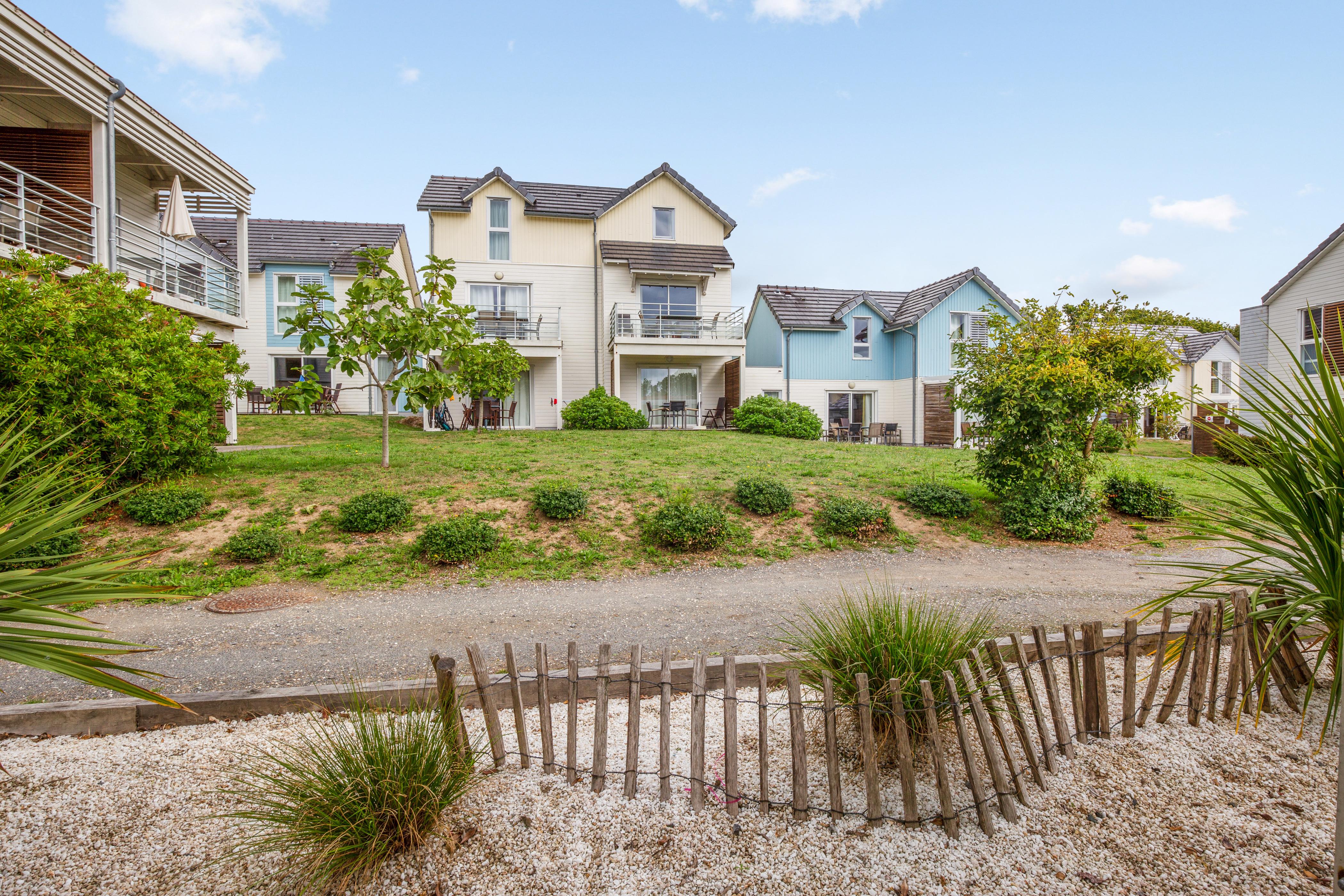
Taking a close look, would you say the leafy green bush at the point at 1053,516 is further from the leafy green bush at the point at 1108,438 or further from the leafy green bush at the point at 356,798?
the leafy green bush at the point at 356,798

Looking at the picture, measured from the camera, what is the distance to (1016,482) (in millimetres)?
9773

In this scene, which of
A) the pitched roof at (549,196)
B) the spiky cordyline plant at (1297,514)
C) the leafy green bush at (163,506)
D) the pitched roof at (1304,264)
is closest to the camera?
the spiky cordyline plant at (1297,514)

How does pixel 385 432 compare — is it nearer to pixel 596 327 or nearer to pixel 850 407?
pixel 596 327

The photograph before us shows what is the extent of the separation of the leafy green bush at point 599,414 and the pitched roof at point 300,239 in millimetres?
11880

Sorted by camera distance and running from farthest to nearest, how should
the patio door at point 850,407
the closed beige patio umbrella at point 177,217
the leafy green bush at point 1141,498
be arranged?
the patio door at point 850,407
the closed beige patio umbrella at point 177,217
the leafy green bush at point 1141,498

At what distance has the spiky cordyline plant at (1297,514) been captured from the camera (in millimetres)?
2963

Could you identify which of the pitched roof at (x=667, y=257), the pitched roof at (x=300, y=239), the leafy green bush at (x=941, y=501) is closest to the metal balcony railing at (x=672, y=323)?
the pitched roof at (x=667, y=257)

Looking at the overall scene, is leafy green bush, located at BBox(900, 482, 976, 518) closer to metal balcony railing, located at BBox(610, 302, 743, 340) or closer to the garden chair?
the garden chair

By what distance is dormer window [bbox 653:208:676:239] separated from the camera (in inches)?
992

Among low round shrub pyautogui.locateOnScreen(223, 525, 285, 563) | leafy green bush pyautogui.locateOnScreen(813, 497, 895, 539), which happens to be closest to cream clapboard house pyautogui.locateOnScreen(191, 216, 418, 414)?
low round shrub pyautogui.locateOnScreen(223, 525, 285, 563)

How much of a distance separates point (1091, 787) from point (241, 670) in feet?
18.5

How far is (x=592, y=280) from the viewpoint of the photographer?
81.4 ft

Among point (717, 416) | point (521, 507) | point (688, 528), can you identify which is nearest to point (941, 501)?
point (688, 528)

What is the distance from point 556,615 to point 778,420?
16.3 meters
